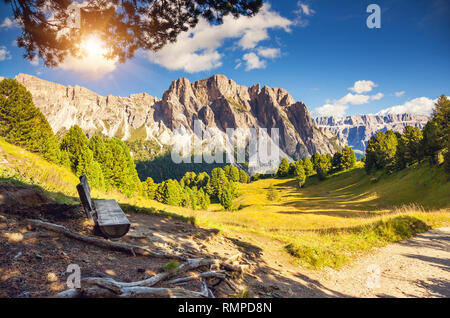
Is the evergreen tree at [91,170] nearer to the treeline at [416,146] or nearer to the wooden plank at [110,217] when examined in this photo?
the wooden plank at [110,217]

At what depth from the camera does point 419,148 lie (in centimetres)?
5144

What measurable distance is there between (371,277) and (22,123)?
38071 millimetres

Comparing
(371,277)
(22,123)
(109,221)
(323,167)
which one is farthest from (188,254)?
(323,167)

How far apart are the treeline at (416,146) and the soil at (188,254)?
39.1 m

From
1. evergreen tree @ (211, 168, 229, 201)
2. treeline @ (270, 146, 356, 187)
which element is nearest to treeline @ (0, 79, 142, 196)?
evergreen tree @ (211, 168, 229, 201)

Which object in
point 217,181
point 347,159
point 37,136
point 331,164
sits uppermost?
point 37,136

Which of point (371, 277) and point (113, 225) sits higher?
point (113, 225)

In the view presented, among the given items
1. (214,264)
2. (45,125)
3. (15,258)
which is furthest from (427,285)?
(45,125)

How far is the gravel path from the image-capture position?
225 inches

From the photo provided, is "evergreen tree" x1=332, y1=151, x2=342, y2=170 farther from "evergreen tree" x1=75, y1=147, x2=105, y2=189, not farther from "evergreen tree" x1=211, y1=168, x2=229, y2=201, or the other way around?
"evergreen tree" x1=75, y1=147, x2=105, y2=189

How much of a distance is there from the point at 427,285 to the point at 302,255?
A: 3644 millimetres

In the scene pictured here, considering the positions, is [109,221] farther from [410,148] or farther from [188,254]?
[410,148]

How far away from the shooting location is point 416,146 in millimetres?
53156
